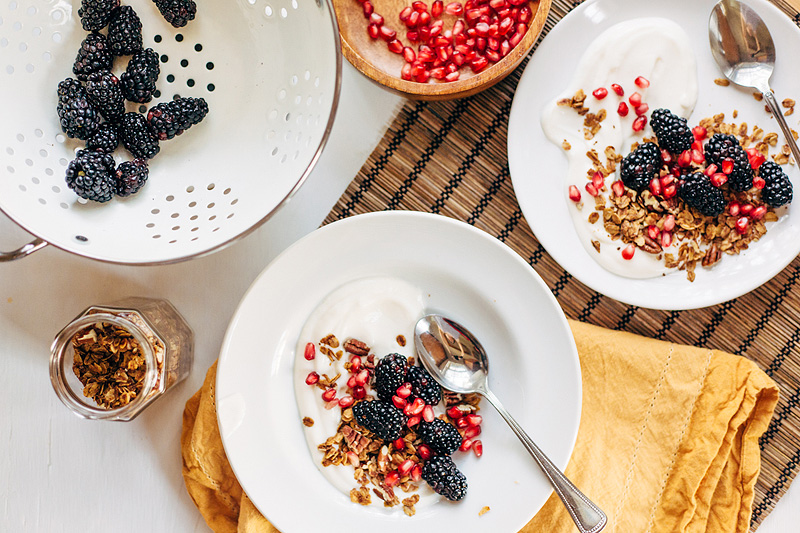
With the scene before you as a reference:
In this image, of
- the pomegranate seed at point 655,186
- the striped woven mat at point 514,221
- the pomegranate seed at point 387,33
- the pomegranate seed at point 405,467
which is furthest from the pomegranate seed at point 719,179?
the pomegranate seed at point 405,467

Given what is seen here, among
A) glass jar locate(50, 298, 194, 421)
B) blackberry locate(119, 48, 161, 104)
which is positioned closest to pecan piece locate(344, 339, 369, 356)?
glass jar locate(50, 298, 194, 421)

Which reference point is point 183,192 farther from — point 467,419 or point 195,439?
point 467,419

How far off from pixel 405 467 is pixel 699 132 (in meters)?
0.88

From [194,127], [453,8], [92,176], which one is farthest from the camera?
[453,8]

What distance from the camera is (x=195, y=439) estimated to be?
1232 mm

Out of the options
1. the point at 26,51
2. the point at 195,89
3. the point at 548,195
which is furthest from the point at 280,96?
the point at 548,195

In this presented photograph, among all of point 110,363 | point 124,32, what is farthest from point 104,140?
point 110,363

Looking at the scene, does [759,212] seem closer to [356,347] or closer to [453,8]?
[453,8]

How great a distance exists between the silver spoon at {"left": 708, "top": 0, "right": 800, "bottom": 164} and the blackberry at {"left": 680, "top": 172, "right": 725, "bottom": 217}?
18 cm

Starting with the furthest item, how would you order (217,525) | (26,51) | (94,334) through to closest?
(217,525) < (94,334) < (26,51)

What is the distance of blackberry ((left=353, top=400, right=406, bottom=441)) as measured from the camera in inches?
45.3

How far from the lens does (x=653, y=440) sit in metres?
1.27

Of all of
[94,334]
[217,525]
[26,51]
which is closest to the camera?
[26,51]

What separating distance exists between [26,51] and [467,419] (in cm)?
103
